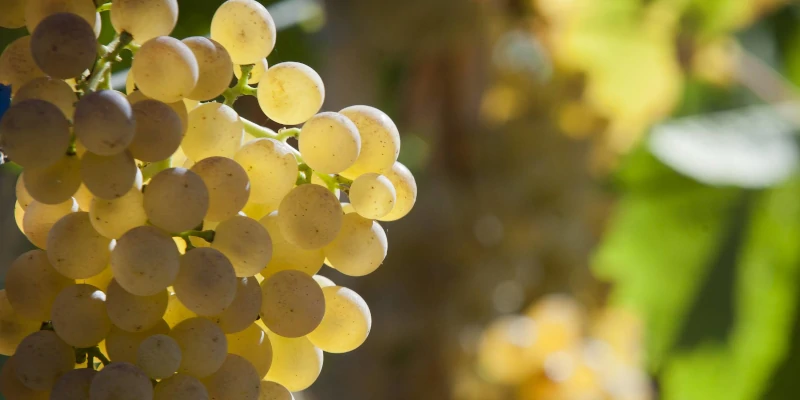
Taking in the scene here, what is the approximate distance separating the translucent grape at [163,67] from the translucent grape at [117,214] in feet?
0.09

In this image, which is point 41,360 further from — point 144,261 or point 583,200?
point 583,200

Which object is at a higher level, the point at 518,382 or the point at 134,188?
the point at 134,188

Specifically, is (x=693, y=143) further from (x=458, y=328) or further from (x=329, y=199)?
(x=329, y=199)

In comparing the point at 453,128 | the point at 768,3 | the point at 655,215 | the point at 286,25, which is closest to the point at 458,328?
the point at 453,128

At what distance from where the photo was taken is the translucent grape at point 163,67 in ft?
0.66

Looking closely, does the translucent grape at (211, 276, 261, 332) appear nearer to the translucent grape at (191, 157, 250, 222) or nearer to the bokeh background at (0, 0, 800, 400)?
the translucent grape at (191, 157, 250, 222)

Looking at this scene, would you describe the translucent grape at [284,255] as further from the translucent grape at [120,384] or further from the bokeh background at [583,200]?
the bokeh background at [583,200]

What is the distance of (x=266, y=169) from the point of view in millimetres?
228

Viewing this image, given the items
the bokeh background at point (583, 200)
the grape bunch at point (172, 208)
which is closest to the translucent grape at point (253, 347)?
the grape bunch at point (172, 208)

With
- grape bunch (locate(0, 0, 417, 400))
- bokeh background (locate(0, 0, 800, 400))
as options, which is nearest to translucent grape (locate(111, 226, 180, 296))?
grape bunch (locate(0, 0, 417, 400))

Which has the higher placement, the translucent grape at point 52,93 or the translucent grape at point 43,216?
the translucent grape at point 52,93

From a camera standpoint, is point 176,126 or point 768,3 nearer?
point 176,126

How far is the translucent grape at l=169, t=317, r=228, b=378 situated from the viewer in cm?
22

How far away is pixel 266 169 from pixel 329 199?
0.02 meters
